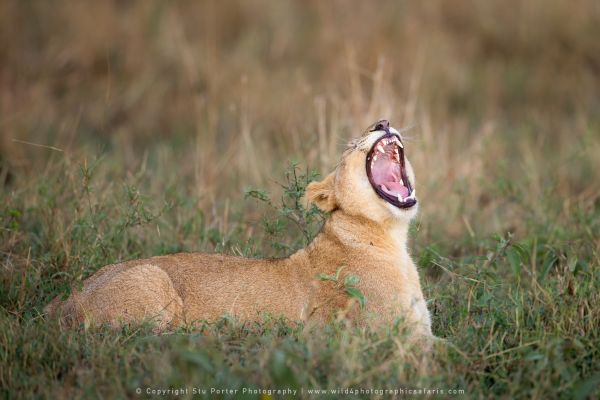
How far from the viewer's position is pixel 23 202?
6.34 meters

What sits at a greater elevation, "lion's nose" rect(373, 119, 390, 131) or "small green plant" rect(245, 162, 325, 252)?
"lion's nose" rect(373, 119, 390, 131)

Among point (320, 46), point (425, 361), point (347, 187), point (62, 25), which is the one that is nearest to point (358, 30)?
point (320, 46)

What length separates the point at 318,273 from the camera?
195 inches

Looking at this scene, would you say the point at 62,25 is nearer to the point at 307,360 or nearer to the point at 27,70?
the point at 27,70

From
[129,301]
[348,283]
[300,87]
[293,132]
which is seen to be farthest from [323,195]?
[300,87]

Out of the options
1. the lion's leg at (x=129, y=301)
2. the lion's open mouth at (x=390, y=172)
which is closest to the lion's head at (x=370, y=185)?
the lion's open mouth at (x=390, y=172)

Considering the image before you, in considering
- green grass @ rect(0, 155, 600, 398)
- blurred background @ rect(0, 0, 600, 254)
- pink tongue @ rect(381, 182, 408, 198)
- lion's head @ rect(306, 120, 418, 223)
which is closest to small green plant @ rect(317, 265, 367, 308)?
green grass @ rect(0, 155, 600, 398)

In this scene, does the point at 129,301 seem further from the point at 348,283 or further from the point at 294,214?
the point at 294,214

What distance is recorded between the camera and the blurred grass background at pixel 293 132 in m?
5.45

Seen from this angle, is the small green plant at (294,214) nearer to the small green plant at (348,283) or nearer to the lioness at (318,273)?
the lioness at (318,273)

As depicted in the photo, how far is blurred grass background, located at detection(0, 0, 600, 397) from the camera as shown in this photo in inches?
214

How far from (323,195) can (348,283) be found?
0.82m

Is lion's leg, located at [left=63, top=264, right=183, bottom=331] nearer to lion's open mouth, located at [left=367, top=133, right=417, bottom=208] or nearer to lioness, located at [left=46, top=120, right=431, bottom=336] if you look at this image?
lioness, located at [left=46, top=120, right=431, bottom=336]

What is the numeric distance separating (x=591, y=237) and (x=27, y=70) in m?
7.50
